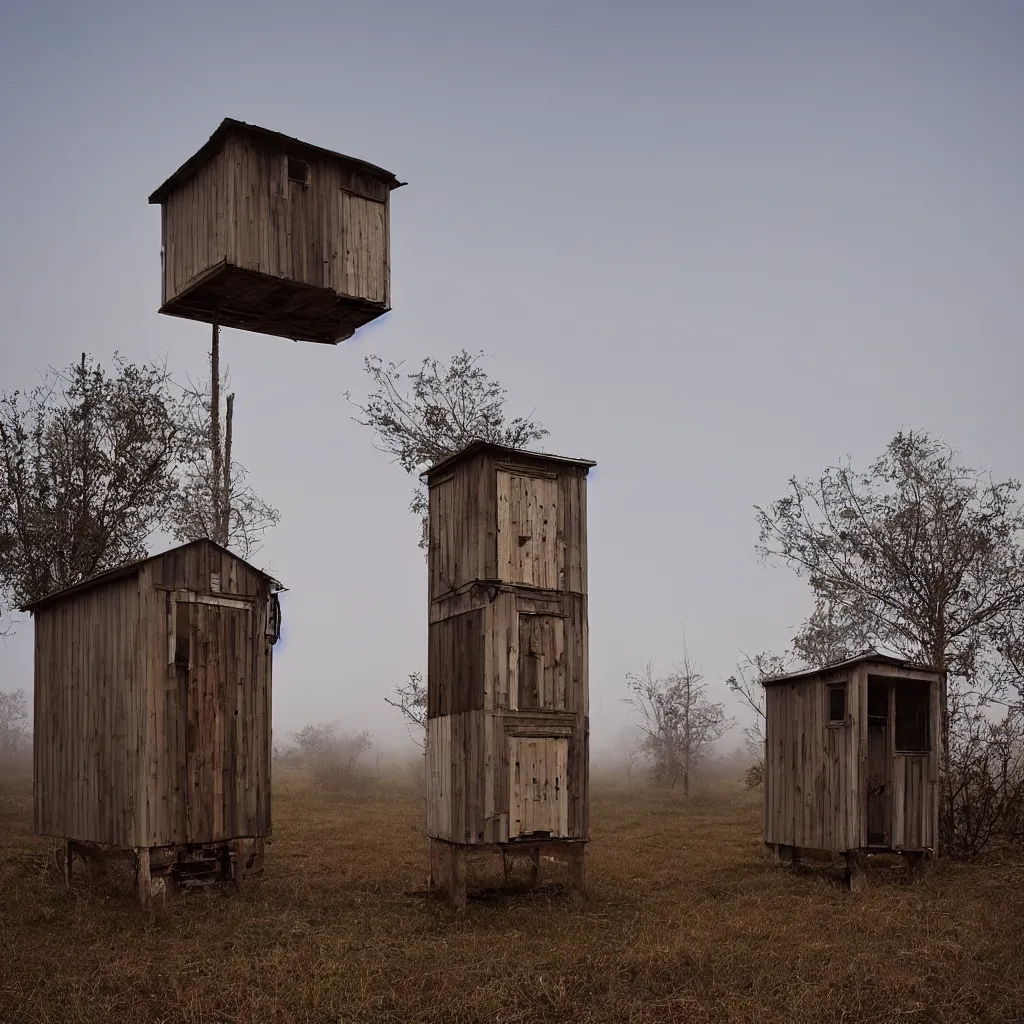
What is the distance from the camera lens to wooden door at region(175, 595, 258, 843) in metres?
17.9

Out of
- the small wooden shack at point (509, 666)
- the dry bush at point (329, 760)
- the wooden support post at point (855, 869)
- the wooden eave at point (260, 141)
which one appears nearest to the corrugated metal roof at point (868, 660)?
the wooden support post at point (855, 869)

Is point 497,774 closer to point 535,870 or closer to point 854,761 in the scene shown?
point 535,870

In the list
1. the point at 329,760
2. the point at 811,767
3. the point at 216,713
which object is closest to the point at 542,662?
the point at 216,713

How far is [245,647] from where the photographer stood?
747 inches

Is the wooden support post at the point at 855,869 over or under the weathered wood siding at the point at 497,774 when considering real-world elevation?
under

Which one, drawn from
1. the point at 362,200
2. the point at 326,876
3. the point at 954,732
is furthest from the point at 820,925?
the point at 362,200

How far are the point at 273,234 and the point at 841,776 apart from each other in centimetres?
1405

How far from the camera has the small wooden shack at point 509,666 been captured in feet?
61.0

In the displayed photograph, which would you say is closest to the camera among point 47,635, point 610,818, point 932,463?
point 47,635

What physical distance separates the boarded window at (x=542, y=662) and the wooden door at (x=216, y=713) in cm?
455

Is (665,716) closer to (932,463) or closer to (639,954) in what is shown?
(932,463)

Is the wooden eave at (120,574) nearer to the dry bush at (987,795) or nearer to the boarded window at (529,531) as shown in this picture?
the boarded window at (529,531)

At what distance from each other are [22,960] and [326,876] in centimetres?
737

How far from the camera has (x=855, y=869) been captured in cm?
2055
